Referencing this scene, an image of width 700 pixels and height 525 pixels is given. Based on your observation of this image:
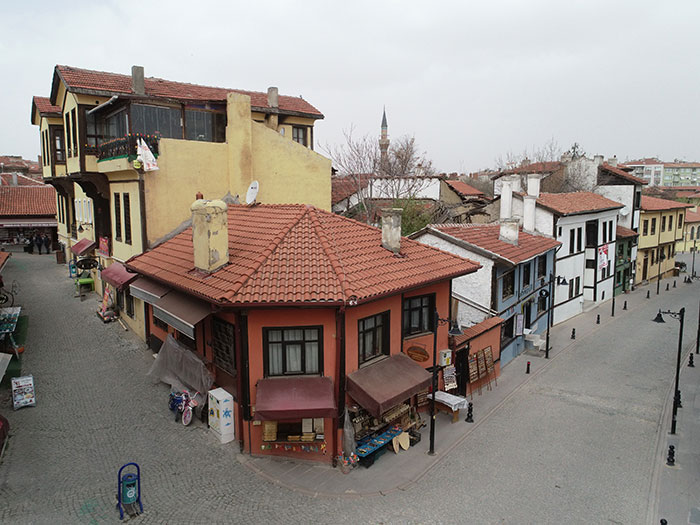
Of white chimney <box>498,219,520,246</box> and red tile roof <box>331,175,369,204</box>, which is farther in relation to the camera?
red tile roof <box>331,175,369,204</box>

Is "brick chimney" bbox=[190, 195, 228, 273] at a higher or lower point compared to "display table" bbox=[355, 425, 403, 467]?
higher

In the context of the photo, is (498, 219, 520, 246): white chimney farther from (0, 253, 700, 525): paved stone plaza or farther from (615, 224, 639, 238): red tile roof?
(615, 224, 639, 238): red tile roof

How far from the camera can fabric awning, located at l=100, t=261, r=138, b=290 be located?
56.3 ft

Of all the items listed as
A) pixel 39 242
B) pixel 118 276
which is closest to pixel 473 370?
pixel 118 276

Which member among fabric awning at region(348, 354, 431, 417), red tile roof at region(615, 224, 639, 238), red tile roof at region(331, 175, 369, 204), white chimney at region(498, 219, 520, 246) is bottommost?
fabric awning at region(348, 354, 431, 417)

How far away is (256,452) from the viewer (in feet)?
39.6

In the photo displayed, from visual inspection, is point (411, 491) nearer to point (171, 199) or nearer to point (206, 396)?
point (206, 396)

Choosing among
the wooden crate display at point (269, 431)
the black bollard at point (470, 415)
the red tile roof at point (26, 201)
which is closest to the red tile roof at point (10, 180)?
the red tile roof at point (26, 201)

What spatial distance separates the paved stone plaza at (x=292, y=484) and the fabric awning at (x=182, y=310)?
2.76m

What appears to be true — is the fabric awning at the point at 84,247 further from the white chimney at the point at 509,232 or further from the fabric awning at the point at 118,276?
the white chimney at the point at 509,232

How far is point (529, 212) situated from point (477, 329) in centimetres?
1055

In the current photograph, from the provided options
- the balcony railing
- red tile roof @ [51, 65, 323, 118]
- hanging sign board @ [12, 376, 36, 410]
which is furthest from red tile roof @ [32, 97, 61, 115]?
hanging sign board @ [12, 376, 36, 410]

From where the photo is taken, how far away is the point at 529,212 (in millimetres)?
25516

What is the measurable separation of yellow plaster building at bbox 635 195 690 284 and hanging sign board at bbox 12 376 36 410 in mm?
41038
